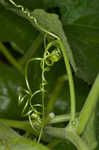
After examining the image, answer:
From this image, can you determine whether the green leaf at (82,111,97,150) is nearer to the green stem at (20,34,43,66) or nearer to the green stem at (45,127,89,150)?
the green stem at (45,127,89,150)

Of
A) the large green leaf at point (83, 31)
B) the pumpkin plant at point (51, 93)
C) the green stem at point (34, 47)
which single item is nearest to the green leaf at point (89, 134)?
the pumpkin plant at point (51, 93)

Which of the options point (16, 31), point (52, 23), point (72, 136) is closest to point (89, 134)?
point (72, 136)

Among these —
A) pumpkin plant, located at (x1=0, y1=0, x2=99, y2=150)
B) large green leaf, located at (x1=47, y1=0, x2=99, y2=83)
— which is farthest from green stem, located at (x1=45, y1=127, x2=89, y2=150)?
large green leaf, located at (x1=47, y1=0, x2=99, y2=83)

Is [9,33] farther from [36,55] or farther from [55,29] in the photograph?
[55,29]

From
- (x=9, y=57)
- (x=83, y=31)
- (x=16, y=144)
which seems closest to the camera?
(x=16, y=144)

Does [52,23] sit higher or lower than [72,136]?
higher

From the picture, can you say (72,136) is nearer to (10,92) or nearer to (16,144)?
(16,144)
